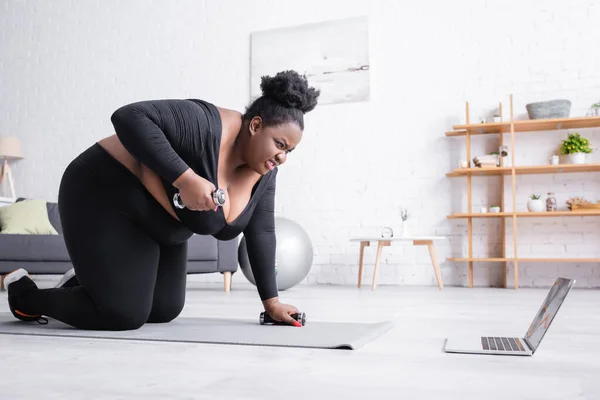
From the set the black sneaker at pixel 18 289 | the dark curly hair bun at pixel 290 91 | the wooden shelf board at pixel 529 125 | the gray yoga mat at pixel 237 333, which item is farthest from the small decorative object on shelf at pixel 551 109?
the black sneaker at pixel 18 289

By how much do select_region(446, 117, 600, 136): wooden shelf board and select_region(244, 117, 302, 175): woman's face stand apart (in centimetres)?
343

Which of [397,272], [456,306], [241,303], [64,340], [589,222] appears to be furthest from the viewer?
[397,272]

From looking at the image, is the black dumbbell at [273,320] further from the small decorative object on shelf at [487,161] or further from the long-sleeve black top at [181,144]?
the small decorative object on shelf at [487,161]

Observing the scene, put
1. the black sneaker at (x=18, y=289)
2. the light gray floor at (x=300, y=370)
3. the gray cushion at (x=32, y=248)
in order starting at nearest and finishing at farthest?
the light gray floor at (x=300, y=370) → the black sneaker at (x=18, y=289) → the gray cushion at (x=32, y=248)

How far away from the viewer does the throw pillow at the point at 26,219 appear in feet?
16.0

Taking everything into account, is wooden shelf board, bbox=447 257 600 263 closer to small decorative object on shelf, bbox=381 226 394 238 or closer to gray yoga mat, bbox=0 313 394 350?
small decorative object on shelf, bbox=381 226 394 238

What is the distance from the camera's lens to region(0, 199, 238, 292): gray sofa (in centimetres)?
430

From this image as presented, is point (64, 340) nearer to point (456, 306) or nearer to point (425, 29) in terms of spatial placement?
point (456, 306)

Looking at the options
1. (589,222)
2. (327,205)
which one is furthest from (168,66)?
(589,222)

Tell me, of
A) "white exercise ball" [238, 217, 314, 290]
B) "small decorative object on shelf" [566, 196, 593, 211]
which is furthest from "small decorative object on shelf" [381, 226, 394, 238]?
"small decorative object on shelf" [566, 196, 593, 211]

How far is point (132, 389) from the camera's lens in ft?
3.60

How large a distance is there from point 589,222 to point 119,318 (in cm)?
412

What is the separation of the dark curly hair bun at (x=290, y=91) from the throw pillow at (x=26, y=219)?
373cm

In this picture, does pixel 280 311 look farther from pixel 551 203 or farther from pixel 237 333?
pixel 551 203
